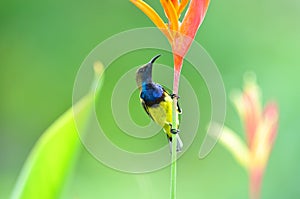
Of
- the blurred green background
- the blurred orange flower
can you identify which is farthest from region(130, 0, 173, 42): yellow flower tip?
the blurred green background

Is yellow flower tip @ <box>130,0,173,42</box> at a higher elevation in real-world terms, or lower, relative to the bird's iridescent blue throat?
higher

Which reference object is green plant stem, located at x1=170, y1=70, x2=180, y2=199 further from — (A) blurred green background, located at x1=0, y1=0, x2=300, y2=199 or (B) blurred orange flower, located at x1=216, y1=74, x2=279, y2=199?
(A) blurred green background, located at x1=0, y1=0, x2=300, y2=199

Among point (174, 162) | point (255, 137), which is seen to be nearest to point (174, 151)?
point (174, 162)

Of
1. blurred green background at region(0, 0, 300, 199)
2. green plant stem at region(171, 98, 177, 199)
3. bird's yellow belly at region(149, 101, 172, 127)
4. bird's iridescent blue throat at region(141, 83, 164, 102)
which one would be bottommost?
green plant stem at region(171, 98, 177, 199)

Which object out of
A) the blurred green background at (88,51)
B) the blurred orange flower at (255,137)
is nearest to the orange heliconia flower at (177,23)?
the blurred orange flower at (255,137)

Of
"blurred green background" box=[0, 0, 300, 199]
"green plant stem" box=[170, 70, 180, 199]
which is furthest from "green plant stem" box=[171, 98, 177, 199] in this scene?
"blurred green background" box=[0, 0, 300, 199]

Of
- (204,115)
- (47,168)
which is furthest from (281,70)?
(47,168)

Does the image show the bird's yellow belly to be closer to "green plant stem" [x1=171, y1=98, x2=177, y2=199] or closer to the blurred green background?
"green plant stem" [x1=171, y1=98, x2=177, y2=199]

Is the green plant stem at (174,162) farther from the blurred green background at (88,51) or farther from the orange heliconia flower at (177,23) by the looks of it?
the blurred green background at (88,51)

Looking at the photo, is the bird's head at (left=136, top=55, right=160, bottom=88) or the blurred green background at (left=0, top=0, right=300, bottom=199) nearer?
the bird's head at (left=136, top=55, right=160, bottom=88)
